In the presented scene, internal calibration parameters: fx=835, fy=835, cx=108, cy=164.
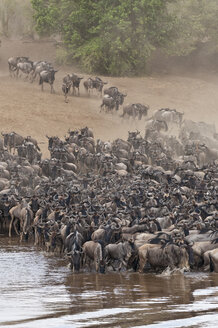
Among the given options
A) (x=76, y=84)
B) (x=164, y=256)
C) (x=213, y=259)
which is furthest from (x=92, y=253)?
(x=76, y=84)

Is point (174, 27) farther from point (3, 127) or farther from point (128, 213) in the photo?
point (128, 213)

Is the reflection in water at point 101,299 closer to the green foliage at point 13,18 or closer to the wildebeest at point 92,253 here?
the wildebeest at point 92,253

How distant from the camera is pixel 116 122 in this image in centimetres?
6031

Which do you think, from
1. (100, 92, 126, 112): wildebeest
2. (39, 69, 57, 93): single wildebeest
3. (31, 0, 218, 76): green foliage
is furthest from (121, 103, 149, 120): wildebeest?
(31, 0, 218, 76): green foliage

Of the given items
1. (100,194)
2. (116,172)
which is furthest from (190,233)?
(116,172)

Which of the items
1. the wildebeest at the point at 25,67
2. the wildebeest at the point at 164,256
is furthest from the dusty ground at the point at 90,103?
the wildebeest at the point at 164,256

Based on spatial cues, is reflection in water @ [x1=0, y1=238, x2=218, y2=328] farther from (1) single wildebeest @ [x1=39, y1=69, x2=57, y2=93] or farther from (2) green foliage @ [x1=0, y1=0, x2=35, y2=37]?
(2) green foliage @ [x1=0, y1=0, x2=35, y2=37]

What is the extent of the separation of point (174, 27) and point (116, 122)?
63.2 feet

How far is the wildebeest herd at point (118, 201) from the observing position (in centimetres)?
2575

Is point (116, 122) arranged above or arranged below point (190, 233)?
above

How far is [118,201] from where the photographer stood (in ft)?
104

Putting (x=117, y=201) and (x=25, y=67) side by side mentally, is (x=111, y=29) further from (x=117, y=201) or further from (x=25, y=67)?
(x=117, y=201)

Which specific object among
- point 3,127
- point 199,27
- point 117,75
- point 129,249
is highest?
point 199,27

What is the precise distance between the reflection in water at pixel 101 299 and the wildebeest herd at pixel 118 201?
0.81 metres
